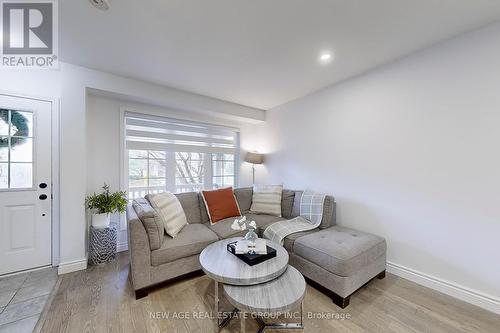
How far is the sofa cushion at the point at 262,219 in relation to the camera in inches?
104

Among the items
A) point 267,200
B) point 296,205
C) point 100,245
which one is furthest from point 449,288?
point 100,245

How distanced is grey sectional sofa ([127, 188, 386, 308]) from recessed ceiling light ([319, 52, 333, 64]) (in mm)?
1948

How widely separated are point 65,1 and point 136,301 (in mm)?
2463

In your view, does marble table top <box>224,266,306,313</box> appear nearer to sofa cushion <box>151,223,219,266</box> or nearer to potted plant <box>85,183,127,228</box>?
sofa cushion <box>151,223,219,266</box>

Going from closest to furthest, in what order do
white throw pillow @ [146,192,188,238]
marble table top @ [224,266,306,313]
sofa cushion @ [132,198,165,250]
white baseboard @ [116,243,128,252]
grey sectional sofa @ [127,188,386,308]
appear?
1. marble table top @ [224,266,306,313]
2. grey sectional sofa @ [127,188,386,308]
3. sofa cushion @ [132,198,165,250]
4. white throw pillow @ [146,192,188,238]
5. white baseboard @ [116,243,128,252]

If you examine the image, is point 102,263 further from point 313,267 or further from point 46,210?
point 313,267

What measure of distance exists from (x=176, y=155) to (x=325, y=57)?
8.84 feet

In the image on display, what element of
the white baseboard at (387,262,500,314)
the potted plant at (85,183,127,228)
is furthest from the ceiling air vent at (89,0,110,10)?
the white baseboard at (387,262,500,314)

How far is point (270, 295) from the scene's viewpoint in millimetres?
1314

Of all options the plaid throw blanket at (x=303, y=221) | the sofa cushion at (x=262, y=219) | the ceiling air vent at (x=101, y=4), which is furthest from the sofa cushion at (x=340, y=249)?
the ceiling air vent at (x=101, y=4)

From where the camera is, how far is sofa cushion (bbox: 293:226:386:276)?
175cm

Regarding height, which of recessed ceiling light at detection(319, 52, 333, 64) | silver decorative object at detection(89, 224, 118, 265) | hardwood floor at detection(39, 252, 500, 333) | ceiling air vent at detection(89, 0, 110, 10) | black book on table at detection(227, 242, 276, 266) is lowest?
hardwood floor at detection(39, 252, 500, 333)

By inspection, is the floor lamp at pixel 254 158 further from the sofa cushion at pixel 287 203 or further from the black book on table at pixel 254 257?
the black book on table at pixel 254 257

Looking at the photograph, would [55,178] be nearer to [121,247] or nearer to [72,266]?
[72,266]
